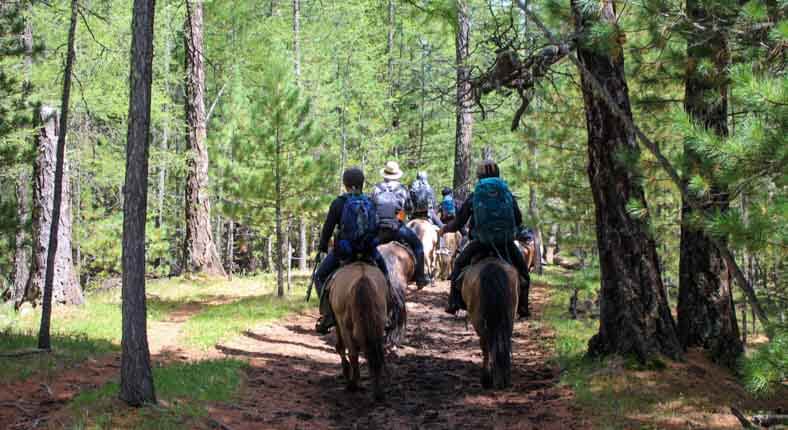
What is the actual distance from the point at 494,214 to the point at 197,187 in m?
12.6

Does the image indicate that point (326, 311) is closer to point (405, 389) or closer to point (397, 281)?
point (405, 389)

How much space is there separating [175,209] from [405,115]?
12399 mm

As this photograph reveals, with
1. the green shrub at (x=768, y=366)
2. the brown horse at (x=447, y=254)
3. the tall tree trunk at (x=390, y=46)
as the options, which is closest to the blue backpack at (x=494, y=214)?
the green shrub at (x=768, y=366)

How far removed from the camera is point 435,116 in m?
30.9

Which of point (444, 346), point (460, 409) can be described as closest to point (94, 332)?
point (444, 346)

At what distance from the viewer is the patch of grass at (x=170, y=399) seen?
230 inches

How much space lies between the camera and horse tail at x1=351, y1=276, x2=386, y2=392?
7512 millimetres

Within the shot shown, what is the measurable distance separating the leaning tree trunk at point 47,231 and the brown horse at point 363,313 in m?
6.89

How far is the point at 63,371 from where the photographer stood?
26.7 feet

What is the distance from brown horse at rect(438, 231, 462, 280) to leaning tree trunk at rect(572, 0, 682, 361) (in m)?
10.5

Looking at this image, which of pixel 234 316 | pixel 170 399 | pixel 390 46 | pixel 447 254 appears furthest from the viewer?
pixel 390 46

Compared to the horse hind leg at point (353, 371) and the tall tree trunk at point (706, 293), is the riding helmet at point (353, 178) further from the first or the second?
the tall tree trunk at point (706, 293)

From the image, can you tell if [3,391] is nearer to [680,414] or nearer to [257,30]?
[680,414]

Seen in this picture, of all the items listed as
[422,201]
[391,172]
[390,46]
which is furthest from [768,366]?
[390,46]
